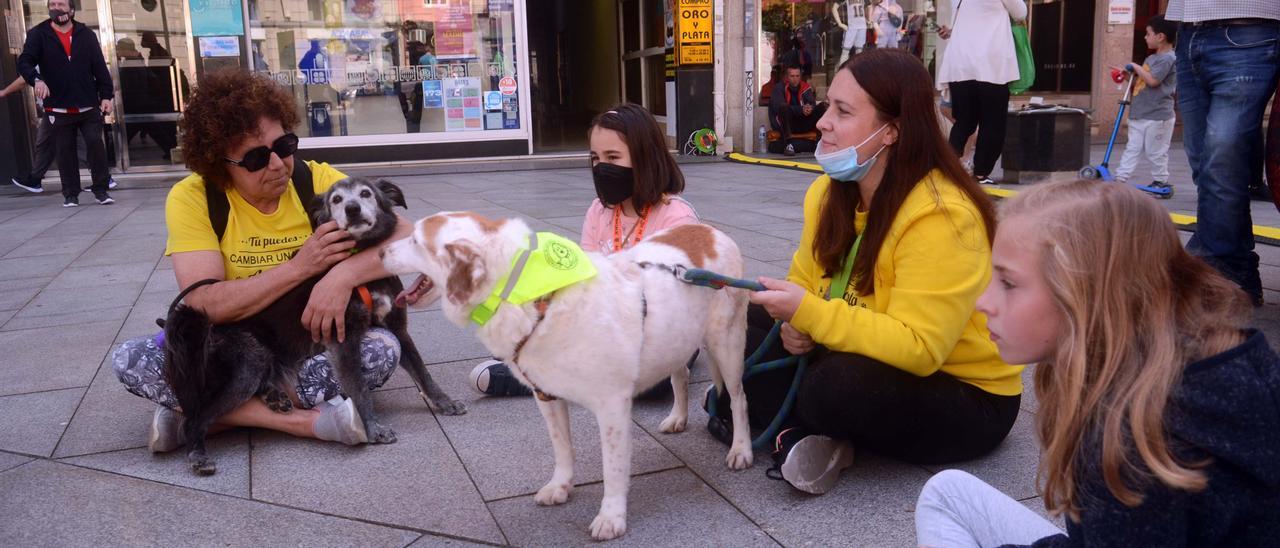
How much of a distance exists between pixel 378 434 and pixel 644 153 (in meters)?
1.42

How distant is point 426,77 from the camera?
13.8 metres

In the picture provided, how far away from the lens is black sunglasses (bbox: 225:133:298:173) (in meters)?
3.25

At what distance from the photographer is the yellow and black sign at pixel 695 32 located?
13.7 meters

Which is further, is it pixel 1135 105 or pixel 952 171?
pixel 1135 105

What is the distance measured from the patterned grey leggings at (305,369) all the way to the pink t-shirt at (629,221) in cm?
88

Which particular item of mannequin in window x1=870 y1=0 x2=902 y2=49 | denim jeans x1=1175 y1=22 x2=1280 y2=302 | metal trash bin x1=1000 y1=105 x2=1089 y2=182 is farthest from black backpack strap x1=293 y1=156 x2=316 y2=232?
mannequin in window x1=870 y1=0 x2=902 y2=49

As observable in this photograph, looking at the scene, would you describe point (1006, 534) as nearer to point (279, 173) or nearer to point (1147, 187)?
point (279, 173)

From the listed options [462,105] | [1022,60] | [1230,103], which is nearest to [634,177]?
[1230,103]

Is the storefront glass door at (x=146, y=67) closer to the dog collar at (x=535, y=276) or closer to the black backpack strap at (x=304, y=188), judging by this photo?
the black backpack strap at (x=304, y=188)

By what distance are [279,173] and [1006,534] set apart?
264 centimetres

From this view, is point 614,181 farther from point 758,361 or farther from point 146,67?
point 146,67

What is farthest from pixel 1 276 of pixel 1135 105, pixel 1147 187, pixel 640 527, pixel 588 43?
pixel 588 43

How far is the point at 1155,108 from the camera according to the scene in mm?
9398

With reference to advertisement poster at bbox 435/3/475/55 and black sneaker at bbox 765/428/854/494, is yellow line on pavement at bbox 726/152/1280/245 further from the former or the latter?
advertisement poster at bbox 435/3/475/55
